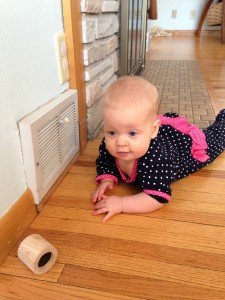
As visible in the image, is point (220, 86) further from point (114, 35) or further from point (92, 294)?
point (92, 294)

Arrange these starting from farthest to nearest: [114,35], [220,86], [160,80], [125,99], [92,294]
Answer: [160,80] < [220,86] < [114,35] < [125,99] < [92,294]

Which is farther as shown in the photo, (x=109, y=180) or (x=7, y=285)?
(x=109, y=180)

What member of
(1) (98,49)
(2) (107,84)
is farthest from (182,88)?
(1) (98,49)

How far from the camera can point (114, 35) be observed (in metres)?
1.26

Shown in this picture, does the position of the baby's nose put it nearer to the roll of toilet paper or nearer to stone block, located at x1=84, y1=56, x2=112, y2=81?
the roll of toilet paper

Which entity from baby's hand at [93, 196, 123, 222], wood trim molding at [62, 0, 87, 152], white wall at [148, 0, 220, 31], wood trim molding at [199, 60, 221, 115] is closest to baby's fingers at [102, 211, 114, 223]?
baby's hand at [93, 196, 123, 222]

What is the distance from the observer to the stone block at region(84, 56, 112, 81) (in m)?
0.93

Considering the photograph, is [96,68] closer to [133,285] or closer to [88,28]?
[88,28]

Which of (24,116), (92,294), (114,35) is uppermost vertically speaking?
(114,35)

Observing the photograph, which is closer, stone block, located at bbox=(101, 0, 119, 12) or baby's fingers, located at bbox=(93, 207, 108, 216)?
baby's fingers, located at bbox=(93, 207, 108, 216)

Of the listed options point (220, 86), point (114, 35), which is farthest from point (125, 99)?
point (220, 86)

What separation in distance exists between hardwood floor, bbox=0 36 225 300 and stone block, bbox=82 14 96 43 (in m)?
0.41

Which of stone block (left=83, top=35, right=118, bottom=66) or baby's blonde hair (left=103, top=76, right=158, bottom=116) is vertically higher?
stone block (left=83, top=35, right=118, bottom=66)

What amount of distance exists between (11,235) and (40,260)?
87mm
